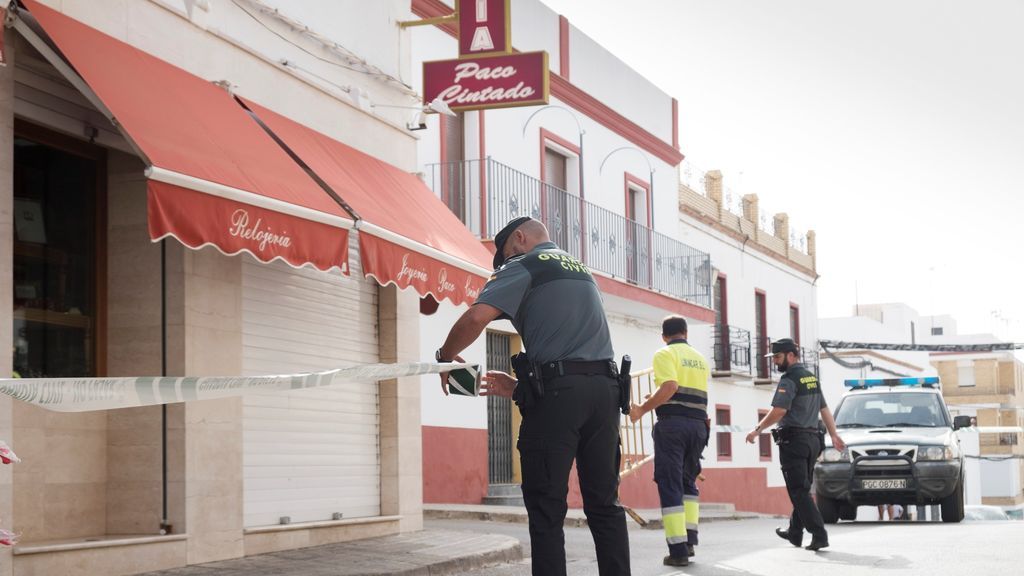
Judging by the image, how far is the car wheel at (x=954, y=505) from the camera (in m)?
16.5

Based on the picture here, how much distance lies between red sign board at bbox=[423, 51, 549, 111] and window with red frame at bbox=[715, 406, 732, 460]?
1680 cm

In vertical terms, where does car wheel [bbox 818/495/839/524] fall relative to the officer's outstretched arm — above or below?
below

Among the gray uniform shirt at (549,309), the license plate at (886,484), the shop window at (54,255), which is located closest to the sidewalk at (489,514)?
the license plate at (886,484)

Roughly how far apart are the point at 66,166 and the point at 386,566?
3498mm

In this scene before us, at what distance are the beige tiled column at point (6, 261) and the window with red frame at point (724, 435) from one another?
2361cm

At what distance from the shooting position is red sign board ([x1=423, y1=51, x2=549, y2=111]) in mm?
14203

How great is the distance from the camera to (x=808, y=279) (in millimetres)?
39656

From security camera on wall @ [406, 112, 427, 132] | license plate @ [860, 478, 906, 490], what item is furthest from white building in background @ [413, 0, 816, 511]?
license plate @ [860, 478, 906, 490]

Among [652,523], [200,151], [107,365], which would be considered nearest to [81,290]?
[107,365]

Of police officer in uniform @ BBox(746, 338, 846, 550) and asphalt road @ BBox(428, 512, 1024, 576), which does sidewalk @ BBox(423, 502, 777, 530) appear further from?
police officer in uniform @ BBox(746, 338, 846, 550)

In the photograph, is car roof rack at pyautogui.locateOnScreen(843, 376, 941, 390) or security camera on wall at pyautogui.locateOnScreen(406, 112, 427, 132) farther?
car roof rack at pyautogui.locateOnScreen(843, 376, 941, 390)

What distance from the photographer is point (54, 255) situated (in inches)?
359

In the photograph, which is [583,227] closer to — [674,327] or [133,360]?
[674,327]

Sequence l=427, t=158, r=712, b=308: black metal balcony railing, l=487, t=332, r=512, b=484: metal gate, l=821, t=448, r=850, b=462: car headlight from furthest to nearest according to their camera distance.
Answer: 1. l=487, t=332, r=512, b=484: metal gate
2. l=427, t=158, r=712, b=308: black metal balcony railing
3. l=821, t=448, r=850, b=462: car headlight
